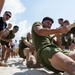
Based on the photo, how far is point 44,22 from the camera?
14.4ft

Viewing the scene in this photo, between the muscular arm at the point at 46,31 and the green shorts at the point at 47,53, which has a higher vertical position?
the muscular arm at the point at 46,31

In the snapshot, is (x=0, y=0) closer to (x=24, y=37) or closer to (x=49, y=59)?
(x=49, y=59)

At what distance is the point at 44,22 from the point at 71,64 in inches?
45.6

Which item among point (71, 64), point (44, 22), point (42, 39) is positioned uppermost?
point (44, 22)

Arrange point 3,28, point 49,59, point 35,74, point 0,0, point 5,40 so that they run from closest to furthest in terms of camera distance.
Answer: point 0,0 → point 49,59 → point 35,74 → point 3,28 → point 5,40

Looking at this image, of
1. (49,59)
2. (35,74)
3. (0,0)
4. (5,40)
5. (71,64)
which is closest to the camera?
(0,0)

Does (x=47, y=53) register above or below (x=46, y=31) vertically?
below

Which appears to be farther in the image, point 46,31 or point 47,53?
point 46,31

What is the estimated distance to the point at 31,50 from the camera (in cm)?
737

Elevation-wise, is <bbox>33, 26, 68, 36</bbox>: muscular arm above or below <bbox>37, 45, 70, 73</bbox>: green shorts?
above

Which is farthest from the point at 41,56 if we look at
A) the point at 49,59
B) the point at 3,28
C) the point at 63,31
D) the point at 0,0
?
the point at 3,28

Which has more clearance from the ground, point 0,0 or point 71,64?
point 0,0

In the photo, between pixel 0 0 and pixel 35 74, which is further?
pixel 35 74

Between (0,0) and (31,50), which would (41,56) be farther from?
(31,50)
